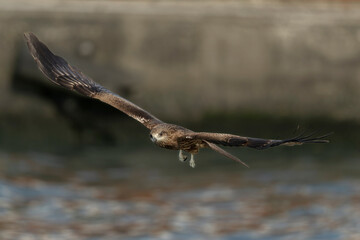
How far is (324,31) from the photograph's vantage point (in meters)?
15.8

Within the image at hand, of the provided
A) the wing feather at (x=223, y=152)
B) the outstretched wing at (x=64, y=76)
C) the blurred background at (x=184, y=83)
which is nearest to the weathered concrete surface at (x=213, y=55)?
the blurred background at (x=184, y=83)

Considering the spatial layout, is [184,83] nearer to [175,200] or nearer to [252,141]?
[175,200]

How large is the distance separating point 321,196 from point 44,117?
5.24 metres

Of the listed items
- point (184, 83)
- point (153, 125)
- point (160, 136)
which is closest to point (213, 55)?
point (184, 83)

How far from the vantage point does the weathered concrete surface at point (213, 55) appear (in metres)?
15.7

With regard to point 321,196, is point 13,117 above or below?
above

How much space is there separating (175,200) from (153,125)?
16.9 feet

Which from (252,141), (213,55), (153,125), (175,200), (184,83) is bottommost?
(252,141)

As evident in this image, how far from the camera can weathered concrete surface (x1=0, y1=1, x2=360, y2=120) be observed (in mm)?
15695

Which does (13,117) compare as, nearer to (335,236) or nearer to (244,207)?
(244,207)

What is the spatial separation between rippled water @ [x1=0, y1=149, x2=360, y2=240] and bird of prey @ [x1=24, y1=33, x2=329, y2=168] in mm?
3128

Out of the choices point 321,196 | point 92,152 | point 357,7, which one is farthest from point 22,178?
point 357,7

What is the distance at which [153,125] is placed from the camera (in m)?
8.32

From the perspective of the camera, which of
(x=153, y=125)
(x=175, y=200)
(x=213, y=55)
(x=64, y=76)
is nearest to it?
(x=153, y=125)
